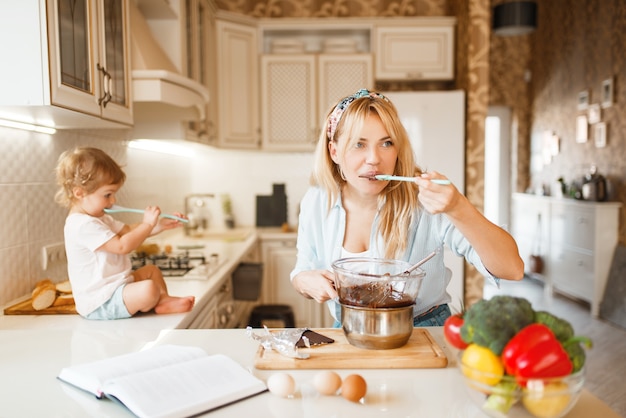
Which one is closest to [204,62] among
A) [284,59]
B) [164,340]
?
[284,59]

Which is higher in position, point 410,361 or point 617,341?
point 410,361

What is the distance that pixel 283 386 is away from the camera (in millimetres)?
909

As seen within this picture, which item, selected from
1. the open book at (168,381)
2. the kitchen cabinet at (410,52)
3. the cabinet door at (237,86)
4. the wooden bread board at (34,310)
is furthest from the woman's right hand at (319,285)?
the kitchen cabinet at (410,52)

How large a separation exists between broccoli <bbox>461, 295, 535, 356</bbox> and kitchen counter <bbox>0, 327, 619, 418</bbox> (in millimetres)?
174

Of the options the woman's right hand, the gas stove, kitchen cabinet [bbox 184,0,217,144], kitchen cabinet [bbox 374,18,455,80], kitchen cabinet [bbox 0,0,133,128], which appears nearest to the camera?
the woman's right hand

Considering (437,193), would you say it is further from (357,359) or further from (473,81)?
(473,81)

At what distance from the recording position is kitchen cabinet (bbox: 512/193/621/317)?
468cm

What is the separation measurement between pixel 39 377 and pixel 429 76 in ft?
11.7

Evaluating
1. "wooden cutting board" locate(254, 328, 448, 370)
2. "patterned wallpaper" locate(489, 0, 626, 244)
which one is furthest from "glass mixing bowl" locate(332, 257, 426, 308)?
"patterned wallpaper" locate(489, 0, 626, 244)

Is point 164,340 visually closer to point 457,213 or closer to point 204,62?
point 457,213

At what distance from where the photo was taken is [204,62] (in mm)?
3480

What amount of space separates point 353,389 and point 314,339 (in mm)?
268

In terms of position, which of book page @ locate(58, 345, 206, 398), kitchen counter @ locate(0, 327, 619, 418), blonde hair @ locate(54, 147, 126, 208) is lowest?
kitchen counter @ locate(0, 327, 619, 418)

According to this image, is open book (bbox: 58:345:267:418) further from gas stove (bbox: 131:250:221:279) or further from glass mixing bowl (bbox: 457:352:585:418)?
gas stove (bbox: 131:250:221:279)
